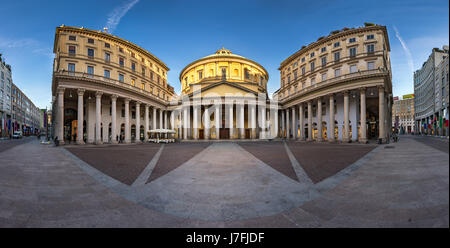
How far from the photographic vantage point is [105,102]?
1328 inches

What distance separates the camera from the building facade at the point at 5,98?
53250 mm

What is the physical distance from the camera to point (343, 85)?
28.8 m

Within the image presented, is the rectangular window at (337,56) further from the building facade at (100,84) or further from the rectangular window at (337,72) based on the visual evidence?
the building facade at (100,84)

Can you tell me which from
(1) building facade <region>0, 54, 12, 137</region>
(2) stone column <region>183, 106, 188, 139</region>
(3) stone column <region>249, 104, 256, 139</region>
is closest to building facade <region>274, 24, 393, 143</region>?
(3) stone column <region>249, 104, 256, 139</region>

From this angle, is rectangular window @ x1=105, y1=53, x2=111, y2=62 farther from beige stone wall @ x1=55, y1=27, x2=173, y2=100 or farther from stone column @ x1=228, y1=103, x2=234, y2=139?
stone column @ x1=228, y1=103, x2=234, y2=139

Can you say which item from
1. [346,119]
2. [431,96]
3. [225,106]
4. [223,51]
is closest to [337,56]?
[346,119]

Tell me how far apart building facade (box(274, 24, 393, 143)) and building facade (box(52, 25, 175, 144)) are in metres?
31.6

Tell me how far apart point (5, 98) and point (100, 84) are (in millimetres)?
54230

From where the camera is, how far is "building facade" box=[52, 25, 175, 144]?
89.7 ft

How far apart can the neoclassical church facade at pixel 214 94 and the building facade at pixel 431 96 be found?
19570 millimetres

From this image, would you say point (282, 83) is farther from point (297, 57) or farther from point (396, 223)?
point (396, 223)

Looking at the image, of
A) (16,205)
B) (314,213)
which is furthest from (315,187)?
(16,205)

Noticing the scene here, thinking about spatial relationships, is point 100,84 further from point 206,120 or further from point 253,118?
point 253,118
